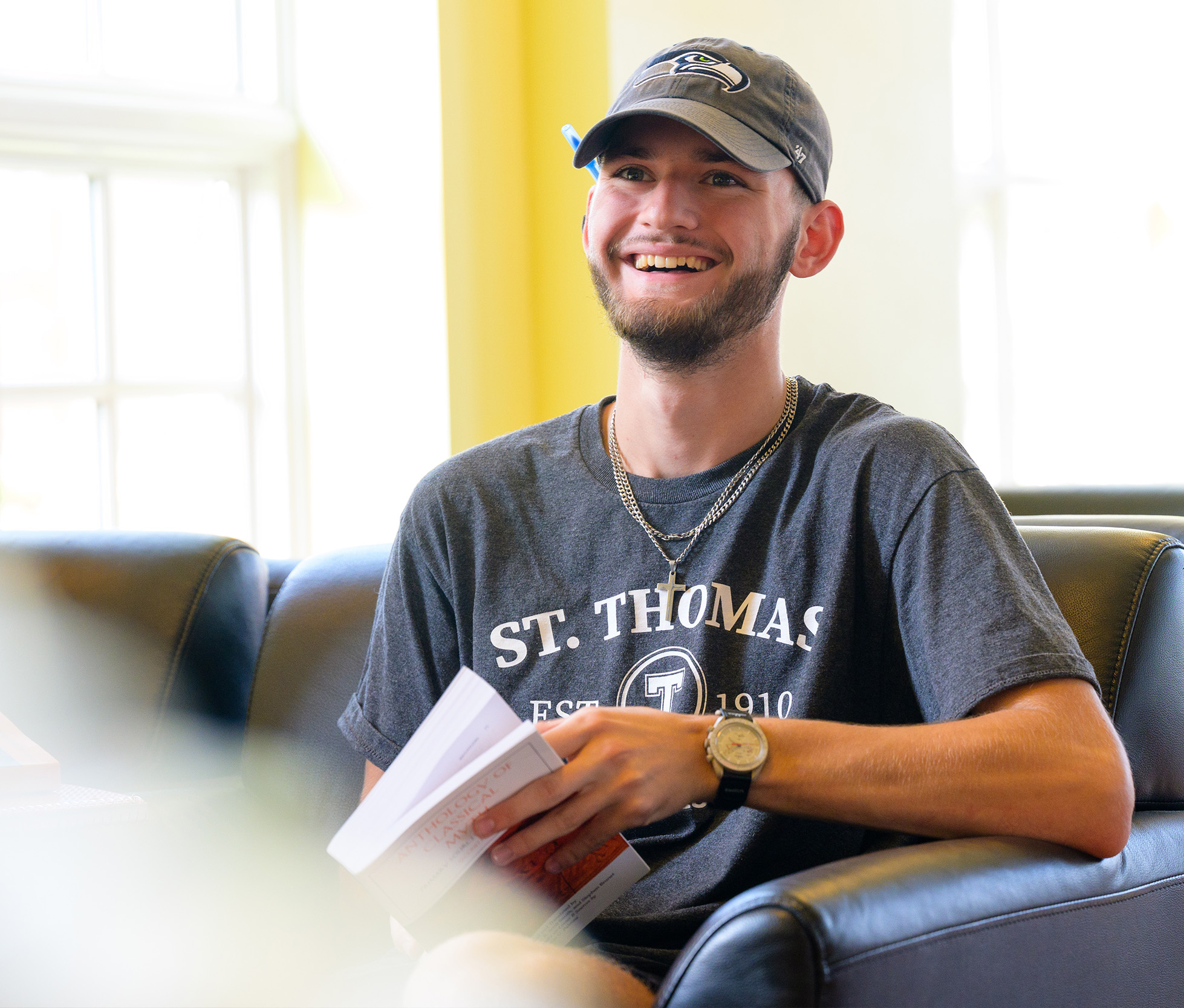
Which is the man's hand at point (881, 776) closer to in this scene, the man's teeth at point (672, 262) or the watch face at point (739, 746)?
the watch face at point (739, 746)

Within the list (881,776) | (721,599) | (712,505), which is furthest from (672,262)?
(881,776)

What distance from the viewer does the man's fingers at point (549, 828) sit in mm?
983

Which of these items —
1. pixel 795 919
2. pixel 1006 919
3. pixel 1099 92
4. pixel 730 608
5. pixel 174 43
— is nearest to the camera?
pixel 795 919

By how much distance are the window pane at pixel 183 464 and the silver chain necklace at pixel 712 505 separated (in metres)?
1.76

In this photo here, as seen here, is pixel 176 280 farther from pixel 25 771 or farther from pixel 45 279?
pixel 25 771

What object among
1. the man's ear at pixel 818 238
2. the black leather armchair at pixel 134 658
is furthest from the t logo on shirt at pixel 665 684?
the black leather armchair at pixel 134 658

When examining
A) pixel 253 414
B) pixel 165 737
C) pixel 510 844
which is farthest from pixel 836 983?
pixel 253 414

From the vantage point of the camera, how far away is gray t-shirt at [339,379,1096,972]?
1.12 meters

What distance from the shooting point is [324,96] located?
277cm

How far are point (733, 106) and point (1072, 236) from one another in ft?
8.37

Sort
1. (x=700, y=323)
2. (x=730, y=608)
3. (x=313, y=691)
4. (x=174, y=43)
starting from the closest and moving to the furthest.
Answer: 1. (x=730, y=608)
2. (x=700, y=323)
3. (x=313, y=691)
4. (x=174, y=43)

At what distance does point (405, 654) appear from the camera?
136 centimetres

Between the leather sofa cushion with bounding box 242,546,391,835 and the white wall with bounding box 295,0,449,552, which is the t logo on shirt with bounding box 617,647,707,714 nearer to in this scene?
the leather sofa cushion with bounding box 242,546,391,835

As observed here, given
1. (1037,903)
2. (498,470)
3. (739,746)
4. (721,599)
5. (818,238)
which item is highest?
(818,238)
